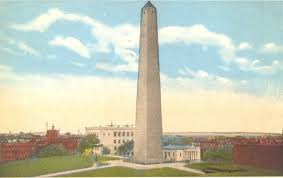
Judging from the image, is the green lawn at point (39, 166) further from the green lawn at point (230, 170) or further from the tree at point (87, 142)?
the green lawn at point (230, 170)

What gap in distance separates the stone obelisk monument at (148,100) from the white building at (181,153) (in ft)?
0.21

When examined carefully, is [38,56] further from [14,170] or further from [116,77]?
[14,170]

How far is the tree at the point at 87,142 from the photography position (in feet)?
15.1

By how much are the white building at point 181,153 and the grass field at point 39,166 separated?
0.79 meters

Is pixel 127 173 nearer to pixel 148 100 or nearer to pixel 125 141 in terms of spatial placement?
pixel 125 141

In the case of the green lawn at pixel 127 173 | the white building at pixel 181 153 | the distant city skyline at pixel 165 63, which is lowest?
the green lawn at pixel 127 173

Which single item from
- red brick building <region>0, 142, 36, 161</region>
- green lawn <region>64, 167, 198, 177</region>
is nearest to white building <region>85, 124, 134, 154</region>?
green lawn <region>64, 167, 198, 177</region>

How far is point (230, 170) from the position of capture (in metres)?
4.54

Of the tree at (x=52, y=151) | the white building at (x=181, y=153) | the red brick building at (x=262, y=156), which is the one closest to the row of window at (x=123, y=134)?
the white building at (x=181, y=153)

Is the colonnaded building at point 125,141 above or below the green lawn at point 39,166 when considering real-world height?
above

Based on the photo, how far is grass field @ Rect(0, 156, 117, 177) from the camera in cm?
446

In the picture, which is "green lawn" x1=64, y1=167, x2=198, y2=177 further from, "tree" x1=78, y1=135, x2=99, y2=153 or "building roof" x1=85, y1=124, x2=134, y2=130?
"building roof" x1=85, y1=124, x2=134, y2=130

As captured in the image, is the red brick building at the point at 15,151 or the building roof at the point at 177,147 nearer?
the red brick building at the point at 15,151

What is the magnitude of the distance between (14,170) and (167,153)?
142 cm
